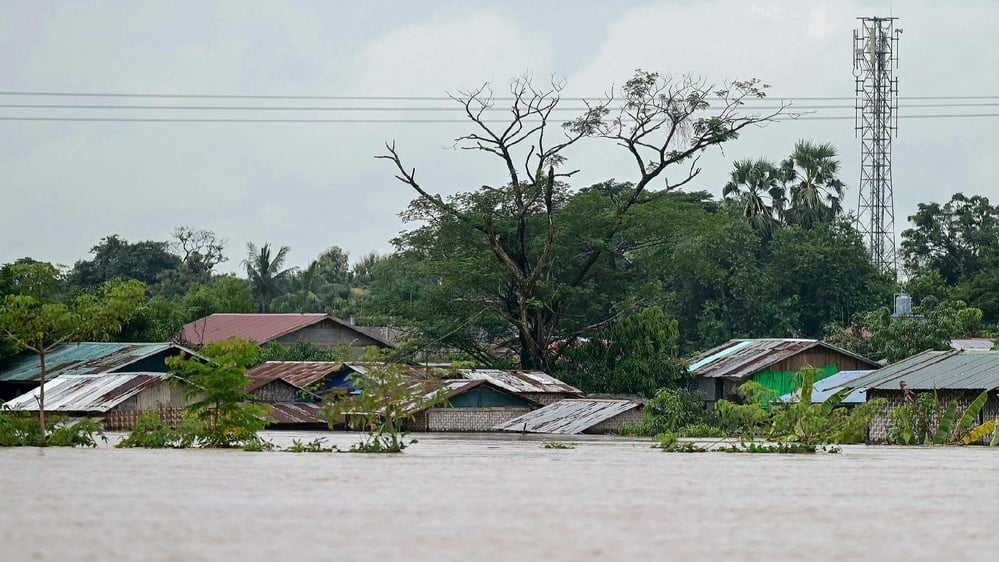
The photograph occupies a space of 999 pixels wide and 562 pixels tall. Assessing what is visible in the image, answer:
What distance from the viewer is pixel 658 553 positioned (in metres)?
8.30

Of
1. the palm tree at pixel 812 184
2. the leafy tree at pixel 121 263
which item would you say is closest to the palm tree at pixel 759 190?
the palm tree at pixel 812 184

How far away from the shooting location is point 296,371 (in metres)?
46.8

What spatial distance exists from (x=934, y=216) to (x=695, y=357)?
19.7m

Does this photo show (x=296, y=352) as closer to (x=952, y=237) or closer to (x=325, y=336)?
(x=325, y=336)

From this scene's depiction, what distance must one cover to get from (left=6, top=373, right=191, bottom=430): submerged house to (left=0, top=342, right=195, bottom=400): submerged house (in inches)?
62.5

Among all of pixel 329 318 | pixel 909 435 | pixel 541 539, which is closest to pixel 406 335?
pixel 329 318

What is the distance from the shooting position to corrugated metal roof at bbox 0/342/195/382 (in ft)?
151

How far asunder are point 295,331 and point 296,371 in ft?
37.8

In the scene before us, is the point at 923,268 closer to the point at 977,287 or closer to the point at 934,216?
the point at 934,216

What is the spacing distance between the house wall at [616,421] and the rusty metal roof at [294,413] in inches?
362

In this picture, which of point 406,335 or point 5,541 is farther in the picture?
point 406,335

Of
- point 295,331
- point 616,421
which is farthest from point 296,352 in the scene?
point 616,421

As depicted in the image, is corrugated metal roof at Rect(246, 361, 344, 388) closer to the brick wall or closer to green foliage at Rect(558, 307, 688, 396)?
the brick wall

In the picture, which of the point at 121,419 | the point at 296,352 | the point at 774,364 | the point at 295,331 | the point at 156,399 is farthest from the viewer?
the point at 295,331
